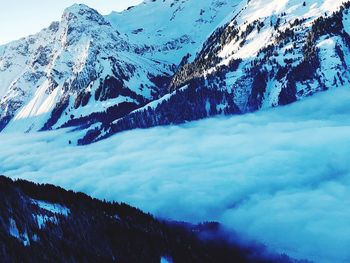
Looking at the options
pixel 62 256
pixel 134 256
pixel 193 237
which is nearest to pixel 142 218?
pixel 193 237

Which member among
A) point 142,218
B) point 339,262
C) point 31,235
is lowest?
point 339,262

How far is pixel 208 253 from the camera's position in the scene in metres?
155

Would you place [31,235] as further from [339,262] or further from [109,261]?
[339,262]

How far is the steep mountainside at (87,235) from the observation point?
5064 inches

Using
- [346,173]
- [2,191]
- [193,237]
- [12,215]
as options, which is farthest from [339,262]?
[2,191]

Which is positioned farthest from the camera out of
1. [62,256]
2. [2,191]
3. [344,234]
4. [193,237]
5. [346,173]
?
[346,173]

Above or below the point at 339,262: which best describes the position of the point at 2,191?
above

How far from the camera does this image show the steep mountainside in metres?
129

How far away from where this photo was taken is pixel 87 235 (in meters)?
139

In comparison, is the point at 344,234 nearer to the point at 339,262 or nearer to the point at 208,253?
the point at 339,262

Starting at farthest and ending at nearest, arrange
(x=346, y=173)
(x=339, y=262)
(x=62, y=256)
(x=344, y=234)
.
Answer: (x=346, y=173) → (x=344, y=234) → (x=339, y=262) → (x=62, y=256)

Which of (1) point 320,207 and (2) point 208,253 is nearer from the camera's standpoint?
(2) point 208,253

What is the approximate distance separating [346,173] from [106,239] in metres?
101

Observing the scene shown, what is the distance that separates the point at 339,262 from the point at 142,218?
194 ft
